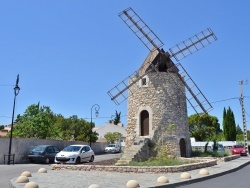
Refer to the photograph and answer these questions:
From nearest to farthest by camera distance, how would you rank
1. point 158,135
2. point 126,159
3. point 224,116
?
point 126,159 < point 158,135 < point 224,116

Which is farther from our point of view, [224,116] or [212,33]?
[224,116]

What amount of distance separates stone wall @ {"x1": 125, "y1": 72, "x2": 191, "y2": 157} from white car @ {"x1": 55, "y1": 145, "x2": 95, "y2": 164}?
3240 millimetres

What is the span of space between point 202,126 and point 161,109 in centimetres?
4399

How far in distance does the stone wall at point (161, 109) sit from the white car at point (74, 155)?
3.24m

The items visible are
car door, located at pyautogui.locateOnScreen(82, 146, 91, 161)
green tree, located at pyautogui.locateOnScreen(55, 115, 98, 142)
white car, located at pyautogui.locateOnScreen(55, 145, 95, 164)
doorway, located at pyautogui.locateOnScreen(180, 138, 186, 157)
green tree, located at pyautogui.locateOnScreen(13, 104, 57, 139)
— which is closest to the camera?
white car, located at pyautogui.locateOnScreen(55, 145, 95, 164)

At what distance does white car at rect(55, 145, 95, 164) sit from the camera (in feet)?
64.5

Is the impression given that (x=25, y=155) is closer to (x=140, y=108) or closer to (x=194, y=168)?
(x=140, y=108)

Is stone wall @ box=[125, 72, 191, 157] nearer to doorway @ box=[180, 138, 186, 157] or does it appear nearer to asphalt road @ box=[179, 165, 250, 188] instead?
doorway @ box=[180, 138, 186, 157]

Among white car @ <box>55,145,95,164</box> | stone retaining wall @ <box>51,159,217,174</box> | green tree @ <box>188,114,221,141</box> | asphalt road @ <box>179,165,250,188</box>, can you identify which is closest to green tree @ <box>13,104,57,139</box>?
white car @ <box>55,145,95,164</box>

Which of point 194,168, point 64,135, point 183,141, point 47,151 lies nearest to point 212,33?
point 183,141

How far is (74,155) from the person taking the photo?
65.2ft

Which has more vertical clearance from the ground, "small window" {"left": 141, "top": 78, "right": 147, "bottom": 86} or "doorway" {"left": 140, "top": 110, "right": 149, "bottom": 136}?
"small window" {"left": 141, "top": 78, "right": 147, "bottom": 86}

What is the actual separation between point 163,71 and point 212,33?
4940mm

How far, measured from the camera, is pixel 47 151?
74.1 feet
